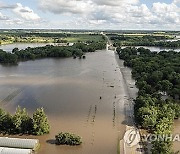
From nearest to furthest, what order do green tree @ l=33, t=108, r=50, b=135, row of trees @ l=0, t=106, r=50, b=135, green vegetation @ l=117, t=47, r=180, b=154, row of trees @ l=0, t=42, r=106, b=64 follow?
1. green vegetation @ l=117, t=47, r=180, b=154
2. green tree @ l=33, t=108, r=50, b=135
3. row of trees @ l=0, t=106, r=50, b=135
4. row of trees @ l=0, t=42, r=106, b=64

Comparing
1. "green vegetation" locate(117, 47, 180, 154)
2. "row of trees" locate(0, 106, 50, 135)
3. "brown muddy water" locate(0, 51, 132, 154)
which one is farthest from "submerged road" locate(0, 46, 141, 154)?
"green vegetation" locate(117, 47, 180, 154)

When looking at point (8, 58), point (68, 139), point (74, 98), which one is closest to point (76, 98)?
point (74, 98)

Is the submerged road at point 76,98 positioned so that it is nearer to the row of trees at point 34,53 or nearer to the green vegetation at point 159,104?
the green vegetation at point 159,104

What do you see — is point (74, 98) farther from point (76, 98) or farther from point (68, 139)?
point (68, 139)

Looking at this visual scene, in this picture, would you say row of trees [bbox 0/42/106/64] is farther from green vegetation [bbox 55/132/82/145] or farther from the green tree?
green vegetation [bbox 55/132/82/145]

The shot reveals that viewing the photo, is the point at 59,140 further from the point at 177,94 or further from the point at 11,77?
the point at 11,77

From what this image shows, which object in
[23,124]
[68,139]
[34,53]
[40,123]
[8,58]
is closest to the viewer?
[68,139]
